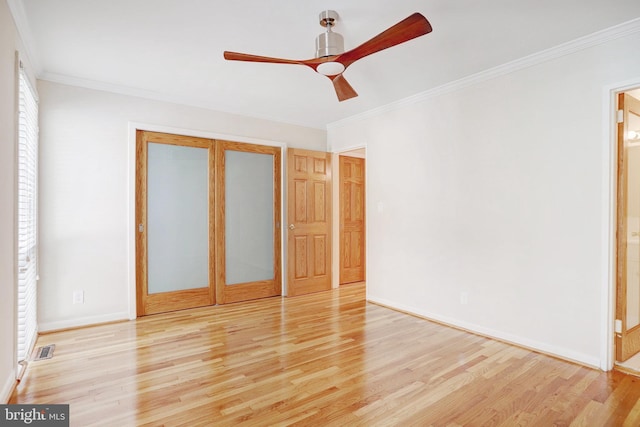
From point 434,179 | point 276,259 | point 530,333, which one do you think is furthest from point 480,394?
point 276,259

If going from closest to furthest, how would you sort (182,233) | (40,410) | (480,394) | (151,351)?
(40,410) → (480,394) → (151,351) → (182,233)

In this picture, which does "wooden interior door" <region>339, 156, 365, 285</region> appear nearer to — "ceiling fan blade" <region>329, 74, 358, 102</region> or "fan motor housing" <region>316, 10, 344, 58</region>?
"ceiling fan blade" <region>329, 74, 358, 102</region>

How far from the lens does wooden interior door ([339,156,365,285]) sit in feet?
18.8

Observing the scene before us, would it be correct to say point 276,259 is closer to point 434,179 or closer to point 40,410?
point 434,179

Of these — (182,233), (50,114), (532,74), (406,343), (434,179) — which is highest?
(532,74)

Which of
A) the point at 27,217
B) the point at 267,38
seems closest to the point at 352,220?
the point at 267,38

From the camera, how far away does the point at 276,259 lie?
194 inches

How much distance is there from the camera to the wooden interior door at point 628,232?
264 centimetres

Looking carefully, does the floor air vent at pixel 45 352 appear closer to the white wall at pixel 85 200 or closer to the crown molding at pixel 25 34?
the white wall at pixel 85 200

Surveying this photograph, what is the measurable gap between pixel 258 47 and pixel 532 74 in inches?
93.3

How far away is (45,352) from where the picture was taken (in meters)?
2.90

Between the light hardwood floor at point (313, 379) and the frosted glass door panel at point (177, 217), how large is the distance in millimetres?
→ 724

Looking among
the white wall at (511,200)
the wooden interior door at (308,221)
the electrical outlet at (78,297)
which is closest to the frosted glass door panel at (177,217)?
the electrical outlet at (78,297)

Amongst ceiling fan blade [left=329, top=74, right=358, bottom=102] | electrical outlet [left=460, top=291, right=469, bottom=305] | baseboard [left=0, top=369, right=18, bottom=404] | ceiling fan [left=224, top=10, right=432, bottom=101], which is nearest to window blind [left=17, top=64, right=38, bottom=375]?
A: baseboard [left=0, top=369, right=18, bottom=404]
